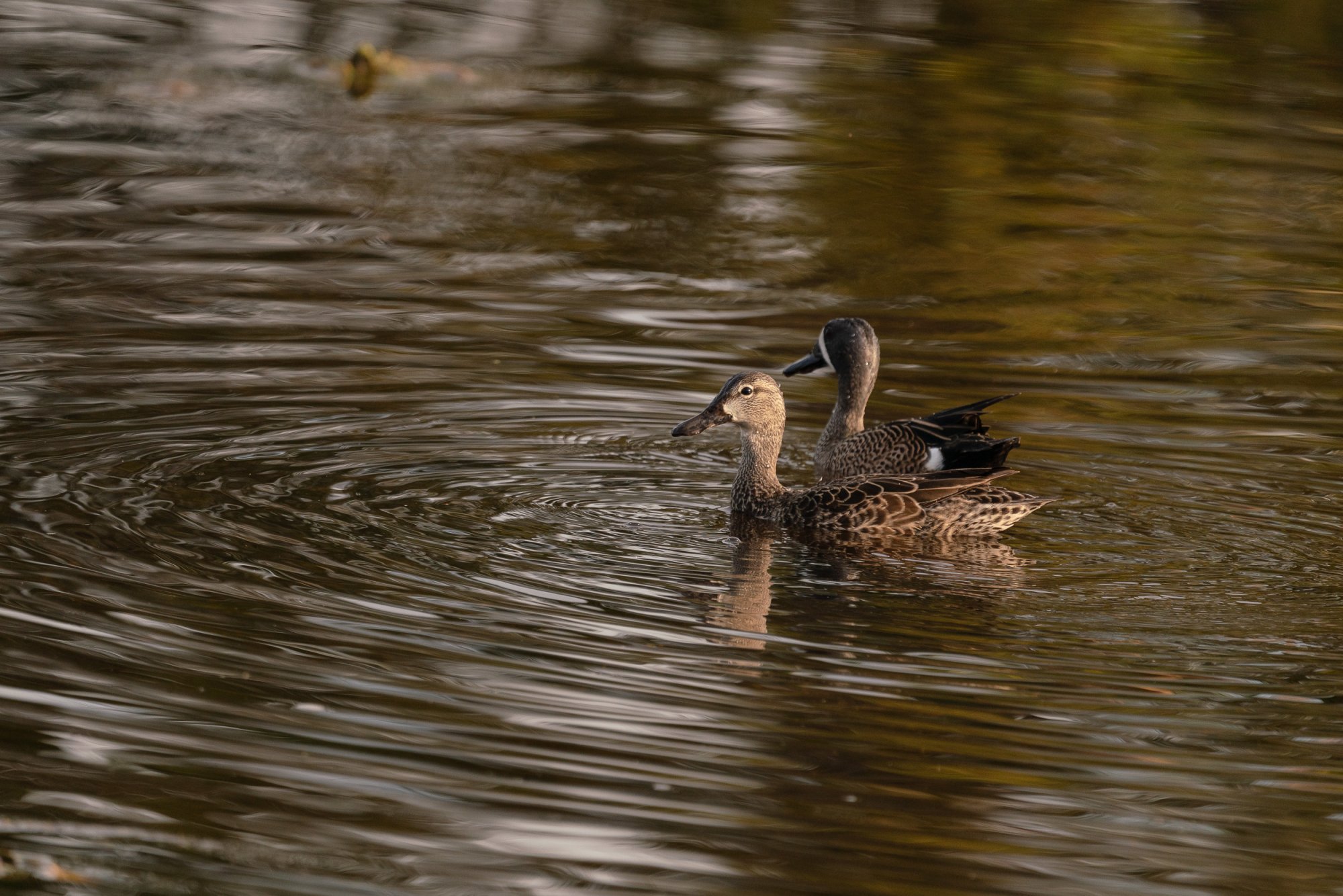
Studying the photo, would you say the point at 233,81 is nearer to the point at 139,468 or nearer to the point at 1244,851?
the point at 139,468

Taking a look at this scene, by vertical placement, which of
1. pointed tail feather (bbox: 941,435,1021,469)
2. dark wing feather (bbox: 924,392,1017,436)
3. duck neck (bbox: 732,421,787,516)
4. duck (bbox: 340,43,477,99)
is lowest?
duck neck (bbox: 732,421,787,516)

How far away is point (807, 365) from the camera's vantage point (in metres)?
9.96

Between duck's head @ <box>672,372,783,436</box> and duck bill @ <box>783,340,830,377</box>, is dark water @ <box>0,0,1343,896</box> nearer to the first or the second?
duck's head @ <box>672,372,783,436</box>

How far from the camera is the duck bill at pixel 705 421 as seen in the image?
8.59 m

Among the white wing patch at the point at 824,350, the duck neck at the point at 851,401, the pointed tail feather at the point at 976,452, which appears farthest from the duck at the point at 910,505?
the white wing patch at the point at 824,350

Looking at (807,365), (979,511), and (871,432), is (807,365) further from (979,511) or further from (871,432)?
(979,511)

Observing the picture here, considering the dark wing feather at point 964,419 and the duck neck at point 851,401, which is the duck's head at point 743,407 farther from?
the duck neck at point 851,401

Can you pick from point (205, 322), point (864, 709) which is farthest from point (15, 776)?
point (205, 322)

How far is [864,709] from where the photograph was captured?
590cm

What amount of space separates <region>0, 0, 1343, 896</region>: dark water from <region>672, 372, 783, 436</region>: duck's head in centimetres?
35

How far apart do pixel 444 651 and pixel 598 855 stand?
152cm

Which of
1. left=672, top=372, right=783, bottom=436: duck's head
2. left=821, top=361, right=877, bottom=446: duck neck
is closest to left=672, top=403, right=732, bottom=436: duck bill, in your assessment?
left=672, top=372, right=783, bottom=436: duck's head

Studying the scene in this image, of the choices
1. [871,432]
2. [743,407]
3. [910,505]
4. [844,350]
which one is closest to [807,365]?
[844,350]

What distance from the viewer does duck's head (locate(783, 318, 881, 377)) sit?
9.59 metres
